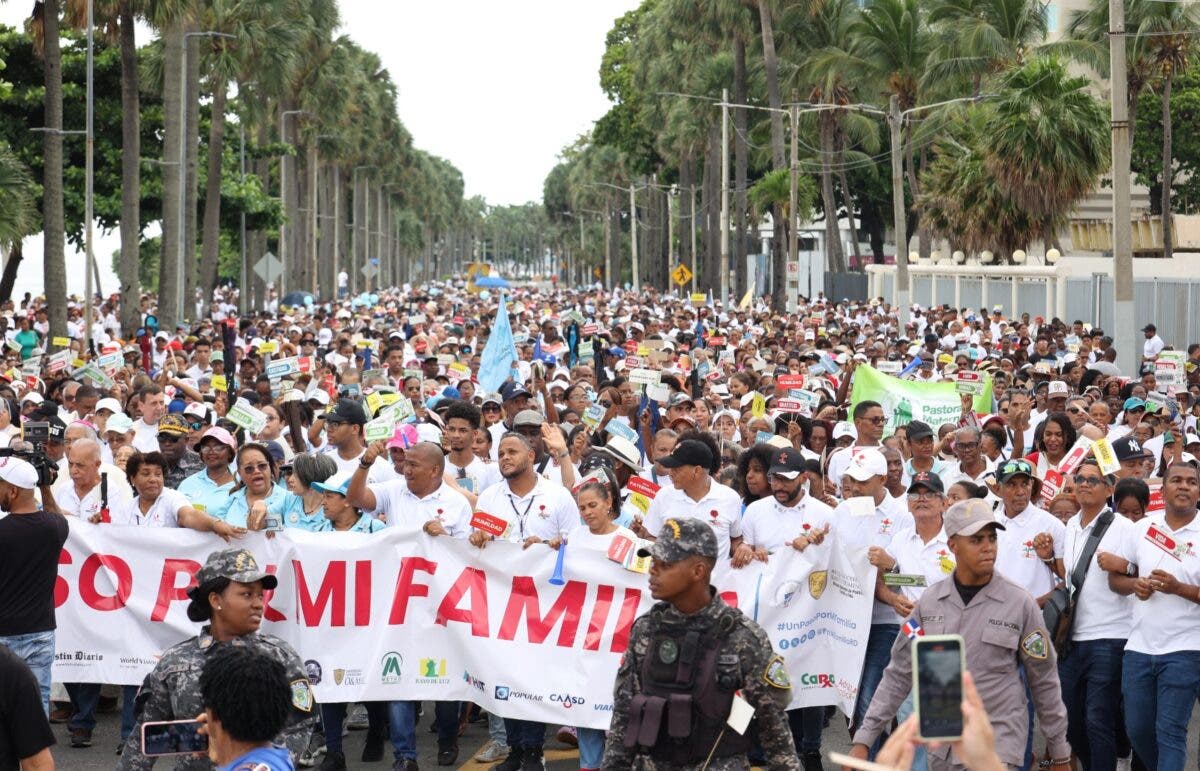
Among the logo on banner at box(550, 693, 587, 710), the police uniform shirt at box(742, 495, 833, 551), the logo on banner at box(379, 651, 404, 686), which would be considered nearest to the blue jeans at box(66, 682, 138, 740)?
the logo on banner at box(379, 651, 404, 686)

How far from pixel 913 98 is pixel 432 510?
156 ft

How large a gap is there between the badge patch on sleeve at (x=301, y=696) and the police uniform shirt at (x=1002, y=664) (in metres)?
2.21

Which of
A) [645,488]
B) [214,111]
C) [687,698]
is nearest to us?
[687,698]

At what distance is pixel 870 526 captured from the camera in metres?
9.36

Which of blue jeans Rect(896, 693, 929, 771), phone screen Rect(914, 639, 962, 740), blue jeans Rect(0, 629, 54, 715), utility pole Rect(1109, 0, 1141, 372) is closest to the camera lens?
phone screen Rect(914, 639, 962, 740)

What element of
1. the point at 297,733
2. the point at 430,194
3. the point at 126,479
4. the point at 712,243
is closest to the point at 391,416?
the point at 126,479

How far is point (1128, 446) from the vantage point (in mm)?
10984

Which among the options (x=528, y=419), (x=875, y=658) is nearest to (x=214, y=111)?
(x=528, y=419)

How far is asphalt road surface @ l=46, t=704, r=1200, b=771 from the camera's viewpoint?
965 cm

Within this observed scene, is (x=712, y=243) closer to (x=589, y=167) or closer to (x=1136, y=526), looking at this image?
(x=589, y=167)

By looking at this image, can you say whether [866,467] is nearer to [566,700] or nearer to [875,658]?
[875,658]

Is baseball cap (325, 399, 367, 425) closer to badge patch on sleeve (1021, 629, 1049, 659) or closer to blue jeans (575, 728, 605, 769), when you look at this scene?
blue jeans (575, 728, 605, 769)

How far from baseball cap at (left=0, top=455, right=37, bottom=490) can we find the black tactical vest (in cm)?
330

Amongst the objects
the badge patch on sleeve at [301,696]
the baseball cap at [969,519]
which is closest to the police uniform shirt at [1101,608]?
the baseball cap at [969,519]
